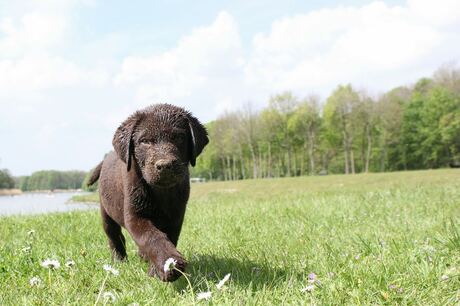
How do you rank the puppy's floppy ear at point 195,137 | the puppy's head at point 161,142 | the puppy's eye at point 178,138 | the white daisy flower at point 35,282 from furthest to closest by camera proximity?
the puppy's floppy ear at point 195,137 → the puppy's eye at point 178,138 → the puppy's head at point 161,142 → the white daisy flower at point 35,282

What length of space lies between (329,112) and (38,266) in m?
61.7

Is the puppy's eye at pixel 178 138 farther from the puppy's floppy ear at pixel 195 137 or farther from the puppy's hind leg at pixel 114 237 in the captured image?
the puppy's hind leg at pixel 114 237

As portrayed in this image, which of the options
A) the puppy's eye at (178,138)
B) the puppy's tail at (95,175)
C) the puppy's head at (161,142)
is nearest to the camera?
the puppy's head at (161,142)

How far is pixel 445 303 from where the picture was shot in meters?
2.88

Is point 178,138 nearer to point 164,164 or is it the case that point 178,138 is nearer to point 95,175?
point 164,164

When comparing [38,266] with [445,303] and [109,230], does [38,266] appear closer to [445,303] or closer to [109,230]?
[109,230]

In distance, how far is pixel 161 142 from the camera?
13.3ft

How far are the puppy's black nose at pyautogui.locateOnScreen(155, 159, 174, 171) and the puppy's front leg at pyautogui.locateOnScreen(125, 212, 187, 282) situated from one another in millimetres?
604

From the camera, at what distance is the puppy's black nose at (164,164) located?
366 centimetres

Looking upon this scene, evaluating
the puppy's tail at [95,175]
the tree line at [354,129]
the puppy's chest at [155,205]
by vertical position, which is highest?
the tree line at [354,129]

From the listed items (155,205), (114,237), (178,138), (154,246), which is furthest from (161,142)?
(114,237)

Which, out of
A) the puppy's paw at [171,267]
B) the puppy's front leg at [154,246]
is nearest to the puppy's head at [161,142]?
the puppy's front leg at [154,246]

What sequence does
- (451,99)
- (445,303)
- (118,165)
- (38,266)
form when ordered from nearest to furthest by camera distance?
(445,303) → (38,266) → (118,165) → (451,99)

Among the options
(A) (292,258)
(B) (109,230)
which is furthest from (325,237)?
(B) (109,230)
